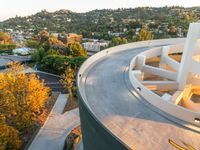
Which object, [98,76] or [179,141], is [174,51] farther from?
[179,141]

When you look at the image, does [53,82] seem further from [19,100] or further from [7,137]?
[7,137]

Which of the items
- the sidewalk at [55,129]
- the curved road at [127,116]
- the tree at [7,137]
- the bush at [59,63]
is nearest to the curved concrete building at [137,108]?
the curved road at [127,116]

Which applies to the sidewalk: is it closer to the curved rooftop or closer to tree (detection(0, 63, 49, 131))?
tree (detection(0, 63, 49, 131))

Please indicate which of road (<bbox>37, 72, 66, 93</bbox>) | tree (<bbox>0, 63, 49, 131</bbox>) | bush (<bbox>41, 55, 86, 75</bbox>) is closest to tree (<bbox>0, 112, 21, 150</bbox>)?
tree (<bbox>0, 63, 49, 131</bbox>)

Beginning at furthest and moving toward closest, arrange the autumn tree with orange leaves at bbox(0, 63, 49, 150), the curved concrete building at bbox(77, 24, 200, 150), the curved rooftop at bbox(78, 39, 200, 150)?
the autumn tree with orange leaves at bbox(0, 63, 49, 150)
the curved rooftop at bbox(78, 39, 200, 150)
the curved concrete building at bbox(77, 24, 200, 150)

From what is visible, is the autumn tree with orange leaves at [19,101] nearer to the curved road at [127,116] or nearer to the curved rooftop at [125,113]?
the curved rooftop at [125,113]

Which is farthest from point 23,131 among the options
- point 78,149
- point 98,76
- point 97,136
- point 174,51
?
point 174,51

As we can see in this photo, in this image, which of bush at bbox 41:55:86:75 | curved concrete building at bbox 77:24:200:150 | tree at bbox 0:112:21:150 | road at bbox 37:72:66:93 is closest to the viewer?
Result: curved concrete building at bbox 77:24:200:150
